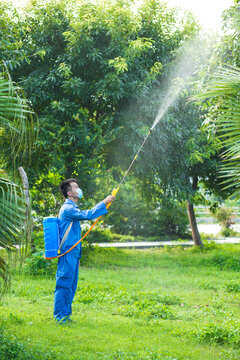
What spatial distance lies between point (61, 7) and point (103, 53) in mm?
1616

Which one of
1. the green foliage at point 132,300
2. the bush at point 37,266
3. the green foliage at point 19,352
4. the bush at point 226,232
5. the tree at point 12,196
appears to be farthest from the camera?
the bush at point 226,232

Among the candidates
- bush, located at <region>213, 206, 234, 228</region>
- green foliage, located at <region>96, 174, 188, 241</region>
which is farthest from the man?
bush, located at <region>213, 206, 234, 228</region>

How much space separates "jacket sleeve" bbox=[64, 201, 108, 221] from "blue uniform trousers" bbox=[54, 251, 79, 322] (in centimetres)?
44

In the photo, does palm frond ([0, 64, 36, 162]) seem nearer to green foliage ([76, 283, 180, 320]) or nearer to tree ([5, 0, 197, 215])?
green foliage ([76, 283, 180, 320])

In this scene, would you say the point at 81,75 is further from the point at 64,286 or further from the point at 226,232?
the point at 226,232

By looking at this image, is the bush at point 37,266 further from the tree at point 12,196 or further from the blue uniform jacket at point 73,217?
the tree at point 12,196

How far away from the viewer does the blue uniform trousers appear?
17.9ft

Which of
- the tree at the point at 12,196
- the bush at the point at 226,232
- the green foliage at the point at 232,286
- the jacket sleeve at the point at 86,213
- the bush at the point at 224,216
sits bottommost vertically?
the bush at the point at 226,232

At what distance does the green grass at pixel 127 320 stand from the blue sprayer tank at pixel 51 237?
0.84 meters

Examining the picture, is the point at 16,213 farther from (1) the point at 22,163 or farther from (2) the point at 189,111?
(2) the point at 189,111

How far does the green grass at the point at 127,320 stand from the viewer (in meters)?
4.55

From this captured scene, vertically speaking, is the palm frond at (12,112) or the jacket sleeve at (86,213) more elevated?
the palm frond at (12,112)

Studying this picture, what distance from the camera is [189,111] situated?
12.1 m

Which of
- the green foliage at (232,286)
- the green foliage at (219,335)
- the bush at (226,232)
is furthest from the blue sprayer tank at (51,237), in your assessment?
the bush at (226,232)
